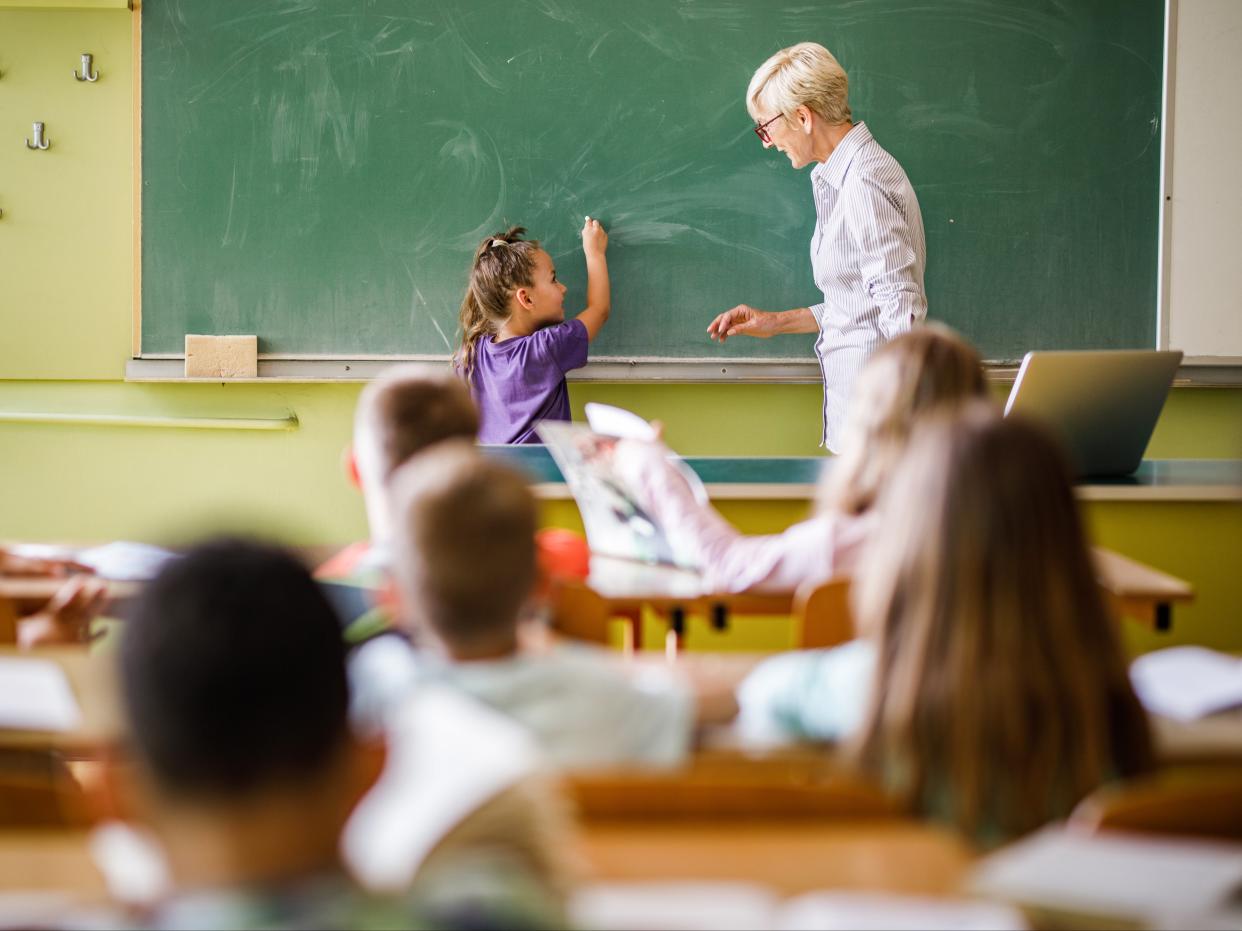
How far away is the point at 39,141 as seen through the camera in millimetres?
4004

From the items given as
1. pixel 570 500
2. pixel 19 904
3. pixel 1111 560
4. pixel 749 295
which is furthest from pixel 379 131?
pixel 19 904

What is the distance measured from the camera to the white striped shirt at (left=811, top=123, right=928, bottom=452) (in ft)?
11.6

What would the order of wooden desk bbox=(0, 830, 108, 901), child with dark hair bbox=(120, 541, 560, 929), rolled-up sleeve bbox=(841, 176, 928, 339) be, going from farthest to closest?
rolled-up sleeve bbox=(841, 176, 928, 339)
wooden desk bbox=(0, 830, 108, 901)
child with dark hair bbox=(120, 541, 560, 929)

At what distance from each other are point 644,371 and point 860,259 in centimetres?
80

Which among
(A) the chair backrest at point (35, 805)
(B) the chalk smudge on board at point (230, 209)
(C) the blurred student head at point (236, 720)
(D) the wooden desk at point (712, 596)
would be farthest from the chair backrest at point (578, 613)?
(B) the chalk smudge on board at point (230, 209)

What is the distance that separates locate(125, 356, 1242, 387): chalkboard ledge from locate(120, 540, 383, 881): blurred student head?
10.9 ft

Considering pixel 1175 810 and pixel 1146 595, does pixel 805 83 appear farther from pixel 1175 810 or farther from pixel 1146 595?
pixel 1175 810

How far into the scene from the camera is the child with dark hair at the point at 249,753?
69 cm

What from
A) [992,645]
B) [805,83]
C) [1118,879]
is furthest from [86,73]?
[1118,879]

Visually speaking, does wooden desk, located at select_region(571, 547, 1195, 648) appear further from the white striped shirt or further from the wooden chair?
the white striped shirt

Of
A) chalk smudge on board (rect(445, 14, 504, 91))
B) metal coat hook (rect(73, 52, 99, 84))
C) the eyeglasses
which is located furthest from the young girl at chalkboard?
metal coat hook (rect(73, 52, 99, 84))

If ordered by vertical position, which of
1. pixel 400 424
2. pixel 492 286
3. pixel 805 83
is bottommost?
pixel 400 424

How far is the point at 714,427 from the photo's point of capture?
4.21m

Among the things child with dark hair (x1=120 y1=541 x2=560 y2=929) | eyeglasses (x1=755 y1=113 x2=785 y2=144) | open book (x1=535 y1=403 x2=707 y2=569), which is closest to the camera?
child with dark hair (x1=120 y1=541 x2=560 y2=929)
